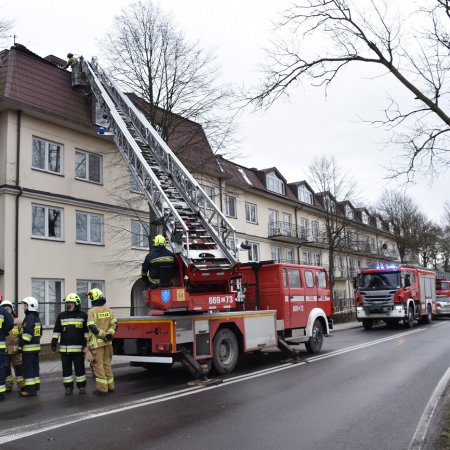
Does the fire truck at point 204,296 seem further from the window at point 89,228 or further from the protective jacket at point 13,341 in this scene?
the window at point 89,228

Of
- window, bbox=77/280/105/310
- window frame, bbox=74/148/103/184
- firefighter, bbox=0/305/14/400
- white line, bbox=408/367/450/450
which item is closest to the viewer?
white line, bbox=408/367/450/450

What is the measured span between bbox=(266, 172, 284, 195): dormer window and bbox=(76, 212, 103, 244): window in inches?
692

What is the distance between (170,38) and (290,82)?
1317 centimetres

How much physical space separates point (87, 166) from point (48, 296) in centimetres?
564

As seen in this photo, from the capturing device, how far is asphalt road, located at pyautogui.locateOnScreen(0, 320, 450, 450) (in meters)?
5.38

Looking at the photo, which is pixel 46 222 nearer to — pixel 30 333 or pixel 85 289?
pixel 85 289

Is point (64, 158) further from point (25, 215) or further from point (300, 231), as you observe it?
point (300, 231)

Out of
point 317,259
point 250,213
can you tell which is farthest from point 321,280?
point 317,259

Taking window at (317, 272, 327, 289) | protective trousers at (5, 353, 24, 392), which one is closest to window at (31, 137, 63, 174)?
protective trousers at (5, 353, 24, 392)

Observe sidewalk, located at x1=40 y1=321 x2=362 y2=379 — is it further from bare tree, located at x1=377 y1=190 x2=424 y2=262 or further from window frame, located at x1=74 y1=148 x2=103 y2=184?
bare tree, located at x1=377 y1=190 x2=424 y2=262

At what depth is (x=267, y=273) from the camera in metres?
12.2

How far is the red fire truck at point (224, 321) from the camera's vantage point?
30.0 feet

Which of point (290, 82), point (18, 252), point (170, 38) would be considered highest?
point (170, 38)

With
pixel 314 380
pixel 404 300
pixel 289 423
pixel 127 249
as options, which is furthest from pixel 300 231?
pixel 289 423
